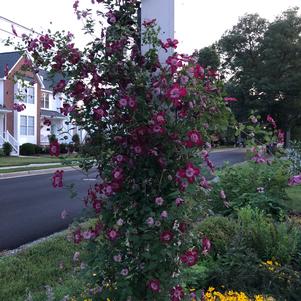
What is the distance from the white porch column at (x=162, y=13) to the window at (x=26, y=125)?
3993 centimetres

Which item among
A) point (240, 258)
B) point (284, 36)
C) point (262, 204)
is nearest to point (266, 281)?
point (240, 258)

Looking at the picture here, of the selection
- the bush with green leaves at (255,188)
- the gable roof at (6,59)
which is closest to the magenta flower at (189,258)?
the bush with green leaves at (255,188)

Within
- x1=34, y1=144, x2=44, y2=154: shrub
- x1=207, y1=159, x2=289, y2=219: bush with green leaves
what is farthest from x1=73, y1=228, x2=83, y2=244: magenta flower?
x1=34, y1=144, x2=44, y2=154: shrub

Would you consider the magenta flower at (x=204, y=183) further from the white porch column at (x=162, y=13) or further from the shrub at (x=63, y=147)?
the white porch column at (x=162, y=13)

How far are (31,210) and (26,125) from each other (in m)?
32.6

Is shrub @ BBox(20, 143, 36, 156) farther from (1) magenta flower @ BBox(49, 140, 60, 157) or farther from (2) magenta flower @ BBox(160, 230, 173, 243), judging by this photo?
(2) magenta flower @ BBox(160, 230, 173, 243)

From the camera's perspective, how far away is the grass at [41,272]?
4539 millimetres

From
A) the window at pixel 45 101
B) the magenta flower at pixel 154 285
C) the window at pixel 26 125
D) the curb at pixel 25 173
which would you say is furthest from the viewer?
the window at pixel 45 101

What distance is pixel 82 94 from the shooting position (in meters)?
2.73

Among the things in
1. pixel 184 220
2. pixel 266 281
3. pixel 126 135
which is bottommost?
pixel 266 281

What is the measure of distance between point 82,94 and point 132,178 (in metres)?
0.54

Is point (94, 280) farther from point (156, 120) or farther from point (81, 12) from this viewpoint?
point (81, 12)

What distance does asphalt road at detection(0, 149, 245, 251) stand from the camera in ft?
27.1

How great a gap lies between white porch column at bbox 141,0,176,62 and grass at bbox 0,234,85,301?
1.86 metres
